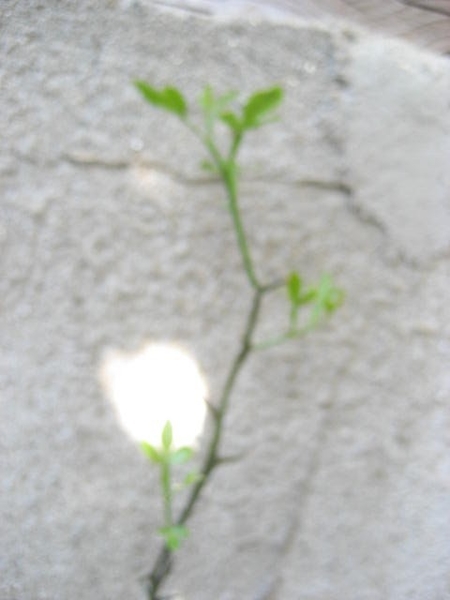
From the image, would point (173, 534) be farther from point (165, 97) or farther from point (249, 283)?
point (165, 97)

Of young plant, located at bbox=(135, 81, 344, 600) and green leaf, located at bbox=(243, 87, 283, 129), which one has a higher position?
green leaf, located at bbox=(243, 87, 283, 129)

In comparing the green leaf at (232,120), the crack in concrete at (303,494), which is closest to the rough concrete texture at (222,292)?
the crack in concrete at (303,494)

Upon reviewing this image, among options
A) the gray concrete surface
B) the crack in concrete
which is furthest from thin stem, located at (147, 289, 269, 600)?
the gray concrete surface

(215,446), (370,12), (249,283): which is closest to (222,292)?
(249,283)

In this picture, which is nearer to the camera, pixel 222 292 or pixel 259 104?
pixel 259 104

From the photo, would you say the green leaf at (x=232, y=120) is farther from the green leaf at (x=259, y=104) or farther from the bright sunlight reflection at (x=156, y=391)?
the bright sunlight reflection at (x=156, y=391)

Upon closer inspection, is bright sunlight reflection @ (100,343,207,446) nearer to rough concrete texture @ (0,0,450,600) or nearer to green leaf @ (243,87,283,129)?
rough concrete texture @ (0,0,450,600)

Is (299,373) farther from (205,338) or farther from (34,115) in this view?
(34,115)
